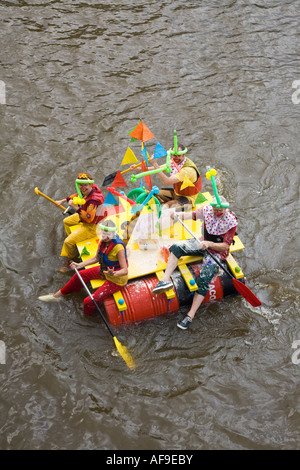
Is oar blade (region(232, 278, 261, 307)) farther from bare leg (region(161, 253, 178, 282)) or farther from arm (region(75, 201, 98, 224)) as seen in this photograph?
arm (region(75, 201, 98, 224))

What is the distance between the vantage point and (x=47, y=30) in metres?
12.9

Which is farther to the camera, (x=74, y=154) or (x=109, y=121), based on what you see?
(x=109, y=121)

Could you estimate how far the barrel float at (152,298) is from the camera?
21.2 feet

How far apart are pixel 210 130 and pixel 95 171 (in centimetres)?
272

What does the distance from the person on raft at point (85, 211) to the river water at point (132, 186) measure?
594 mm

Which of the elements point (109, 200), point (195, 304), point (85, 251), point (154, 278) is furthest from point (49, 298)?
point (195, 304)

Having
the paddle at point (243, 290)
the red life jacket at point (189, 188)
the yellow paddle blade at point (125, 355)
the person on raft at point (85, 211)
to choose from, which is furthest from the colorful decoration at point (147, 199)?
the yellow paddle blade at point (125, 355)

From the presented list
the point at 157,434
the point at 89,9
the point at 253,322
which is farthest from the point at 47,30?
the point at 157,434

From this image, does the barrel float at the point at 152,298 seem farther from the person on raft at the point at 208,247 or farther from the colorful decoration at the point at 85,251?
the colorful decoration at the point at 85,251

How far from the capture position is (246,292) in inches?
260

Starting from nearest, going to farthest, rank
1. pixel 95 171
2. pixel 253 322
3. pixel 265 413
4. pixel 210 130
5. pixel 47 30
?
pixel 265 413 → pixel 253 322 → pixel 95 171 → pixel 210 130 → pixel 47 30

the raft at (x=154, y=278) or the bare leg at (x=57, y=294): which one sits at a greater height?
the raft at (x=154, y=278)

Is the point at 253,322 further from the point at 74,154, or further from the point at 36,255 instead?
the point at 74,154

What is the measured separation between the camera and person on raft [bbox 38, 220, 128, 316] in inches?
247
